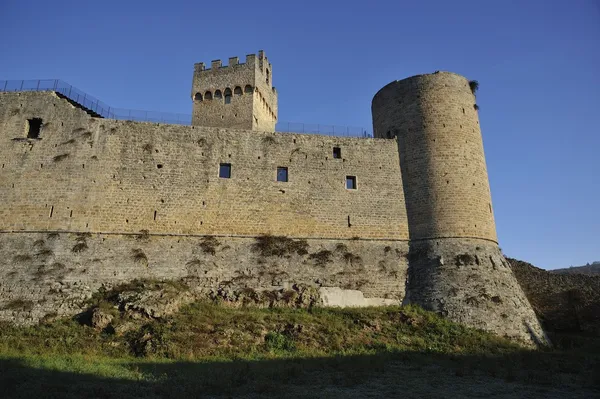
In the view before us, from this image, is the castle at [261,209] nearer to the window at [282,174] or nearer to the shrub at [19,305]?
the window at [282,174]

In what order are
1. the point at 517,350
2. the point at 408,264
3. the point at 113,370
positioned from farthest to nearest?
the point at 408,264, the point at 517,350, the point at 113,370

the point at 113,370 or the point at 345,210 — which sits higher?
the point at 345,210

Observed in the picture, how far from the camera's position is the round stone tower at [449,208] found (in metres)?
18.8

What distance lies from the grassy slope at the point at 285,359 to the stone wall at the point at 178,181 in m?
4.57

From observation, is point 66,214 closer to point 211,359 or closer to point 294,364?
point 211,359

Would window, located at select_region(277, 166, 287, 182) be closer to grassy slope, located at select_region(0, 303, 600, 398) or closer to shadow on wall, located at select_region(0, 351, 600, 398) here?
grassy slope, located at select_region(0, 303, 600, 398)

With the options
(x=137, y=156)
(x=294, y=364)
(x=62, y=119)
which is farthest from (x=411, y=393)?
(x=62, y=119)

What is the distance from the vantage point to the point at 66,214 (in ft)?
65.5

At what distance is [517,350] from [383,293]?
557 centimetres

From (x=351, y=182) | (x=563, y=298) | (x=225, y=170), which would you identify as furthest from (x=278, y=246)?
(x=563, y=298)

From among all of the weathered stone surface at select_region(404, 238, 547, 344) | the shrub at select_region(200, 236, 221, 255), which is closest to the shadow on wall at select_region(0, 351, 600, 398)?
the weathered stone surface at select_region(404, 238, 547, 344)

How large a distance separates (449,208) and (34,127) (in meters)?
20.1

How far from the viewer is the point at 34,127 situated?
71.7 feet


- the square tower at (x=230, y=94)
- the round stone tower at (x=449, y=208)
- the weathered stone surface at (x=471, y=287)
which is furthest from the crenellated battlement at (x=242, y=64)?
the weathered stone surface at (x=471, y=287)
